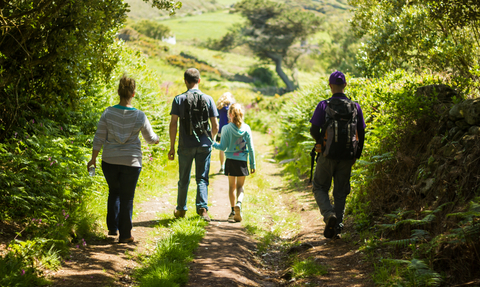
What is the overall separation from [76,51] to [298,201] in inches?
192

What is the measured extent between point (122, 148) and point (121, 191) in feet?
1.76

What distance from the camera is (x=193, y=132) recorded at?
594 cm

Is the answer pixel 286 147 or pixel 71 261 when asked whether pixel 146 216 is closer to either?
pixel 71 261

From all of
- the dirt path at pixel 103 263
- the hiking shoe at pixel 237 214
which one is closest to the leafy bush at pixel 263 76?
the hiking shoe at pixel 237 214

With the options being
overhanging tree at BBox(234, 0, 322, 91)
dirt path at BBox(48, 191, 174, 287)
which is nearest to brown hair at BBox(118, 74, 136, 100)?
dirt path at BBox(48, 191, 174, 287)

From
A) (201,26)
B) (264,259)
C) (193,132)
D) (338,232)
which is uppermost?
(201,26)

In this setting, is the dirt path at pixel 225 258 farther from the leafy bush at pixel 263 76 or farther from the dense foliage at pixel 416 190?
the leafy bush at pixel 263 76

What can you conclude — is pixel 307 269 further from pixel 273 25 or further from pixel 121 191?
pixel 273 25

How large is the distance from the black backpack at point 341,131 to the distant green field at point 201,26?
292ft

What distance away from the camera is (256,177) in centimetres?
1036

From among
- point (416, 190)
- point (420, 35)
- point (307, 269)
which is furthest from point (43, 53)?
point (420, 35)

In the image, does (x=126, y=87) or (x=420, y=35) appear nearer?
(x=126, y=87)

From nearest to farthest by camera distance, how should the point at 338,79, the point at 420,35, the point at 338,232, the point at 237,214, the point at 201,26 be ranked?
the point at 338,79
the point at 338,232
the point at 237,214
the point at 420,35
the point at 201,26

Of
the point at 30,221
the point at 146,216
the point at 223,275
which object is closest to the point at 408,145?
the point at 223,275
